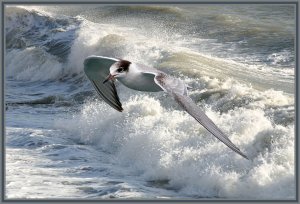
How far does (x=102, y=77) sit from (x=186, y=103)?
2217 millimetres

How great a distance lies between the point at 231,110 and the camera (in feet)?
37.4

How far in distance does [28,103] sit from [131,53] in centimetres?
242

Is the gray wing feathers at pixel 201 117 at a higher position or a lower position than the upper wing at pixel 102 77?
higher

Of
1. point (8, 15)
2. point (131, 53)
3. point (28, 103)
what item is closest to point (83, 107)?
point (28, 103)

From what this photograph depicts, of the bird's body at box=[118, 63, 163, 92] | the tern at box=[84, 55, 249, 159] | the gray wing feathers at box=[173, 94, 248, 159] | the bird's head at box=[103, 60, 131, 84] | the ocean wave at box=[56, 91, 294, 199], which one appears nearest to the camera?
the gray wing feathers at box=[173, 94, 248, 159]

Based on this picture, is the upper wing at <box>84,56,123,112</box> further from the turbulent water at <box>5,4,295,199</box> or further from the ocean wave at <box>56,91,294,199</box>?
the ocean wave at <box>56,91,294,199</box>

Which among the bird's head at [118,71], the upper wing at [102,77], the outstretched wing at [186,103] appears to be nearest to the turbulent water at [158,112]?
the upper wing at [102,77]

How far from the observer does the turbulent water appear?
915cm

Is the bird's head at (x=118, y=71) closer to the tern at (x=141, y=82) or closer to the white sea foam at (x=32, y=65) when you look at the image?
the tern at (x=141, y=82)

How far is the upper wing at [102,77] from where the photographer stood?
8.30m

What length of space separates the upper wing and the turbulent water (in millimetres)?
1142

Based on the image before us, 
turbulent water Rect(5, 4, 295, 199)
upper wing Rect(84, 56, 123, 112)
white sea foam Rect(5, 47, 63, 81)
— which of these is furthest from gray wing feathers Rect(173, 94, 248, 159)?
white sea foam Rect(5, 47, 63, 81)

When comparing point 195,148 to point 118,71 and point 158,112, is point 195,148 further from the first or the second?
point 118,71

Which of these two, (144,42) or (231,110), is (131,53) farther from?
(231,110)
